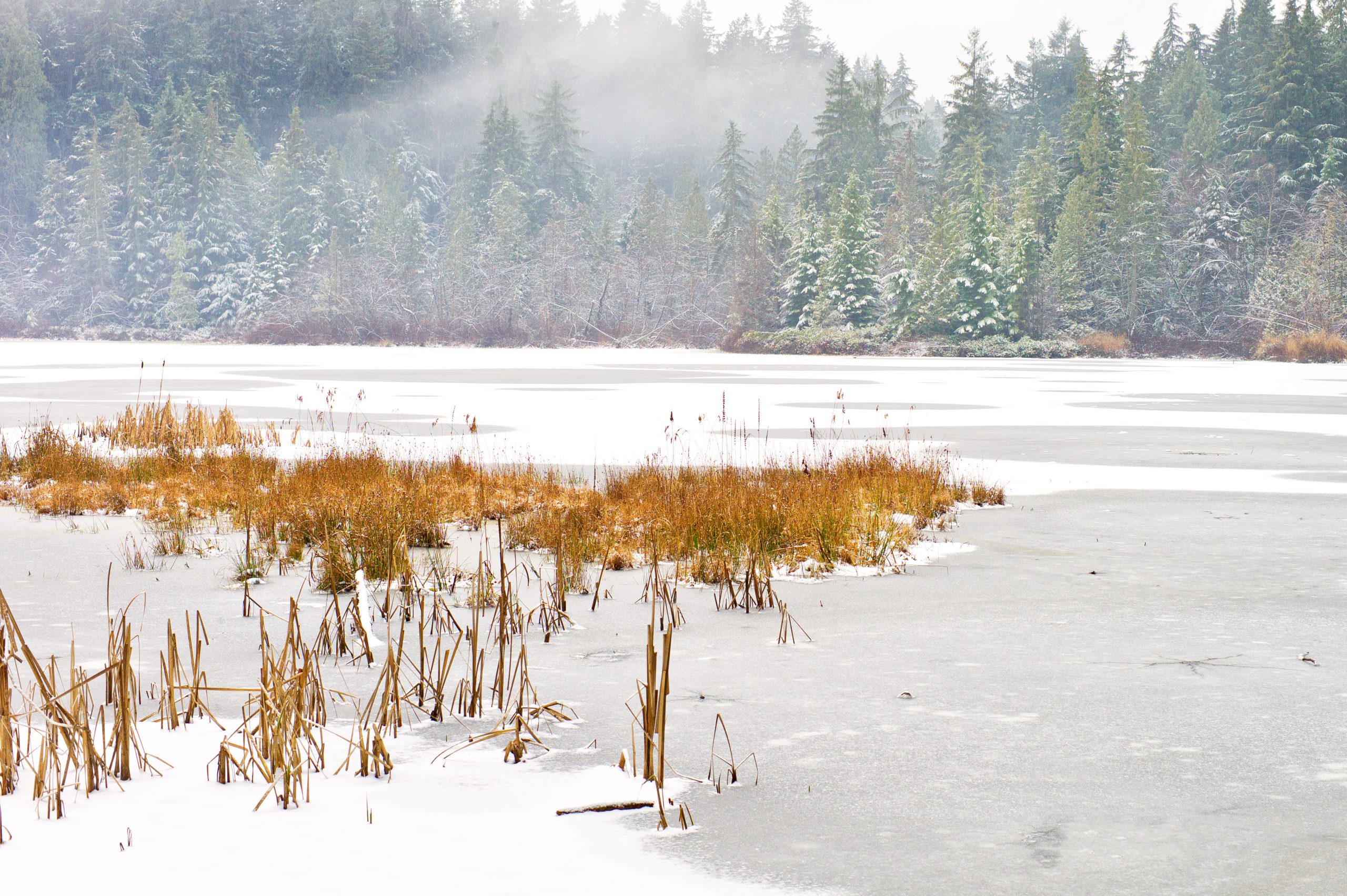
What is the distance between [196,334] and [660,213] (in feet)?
96.2

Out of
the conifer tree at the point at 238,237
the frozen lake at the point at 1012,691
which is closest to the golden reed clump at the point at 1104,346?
the frozen lake at the point at 1012,691

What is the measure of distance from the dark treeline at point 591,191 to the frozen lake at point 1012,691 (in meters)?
46.9

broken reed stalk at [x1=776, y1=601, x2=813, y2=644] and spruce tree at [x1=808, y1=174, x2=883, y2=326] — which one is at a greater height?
spruce tree at [x1=808, y1=174, x2=883, y2=326]

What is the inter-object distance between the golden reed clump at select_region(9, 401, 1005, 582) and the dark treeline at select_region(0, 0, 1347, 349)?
152ft

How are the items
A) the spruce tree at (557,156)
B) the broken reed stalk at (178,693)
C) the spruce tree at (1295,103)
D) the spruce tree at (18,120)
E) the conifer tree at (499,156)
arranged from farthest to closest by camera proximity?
the spruce tree at (557,156), the conifer tree at (499,156), the spruce tree at (18,120), the spruce tree at (1295,103), the broken reed stalk at (178,693)

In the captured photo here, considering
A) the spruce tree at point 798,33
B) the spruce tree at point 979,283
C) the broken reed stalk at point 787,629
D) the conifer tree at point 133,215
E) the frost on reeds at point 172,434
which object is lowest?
the broken reed stalk at point 787,629

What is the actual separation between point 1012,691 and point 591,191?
9798cm

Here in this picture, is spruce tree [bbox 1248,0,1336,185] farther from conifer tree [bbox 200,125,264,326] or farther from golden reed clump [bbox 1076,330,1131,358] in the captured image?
conifer tree [bbox 200,125,264,326]

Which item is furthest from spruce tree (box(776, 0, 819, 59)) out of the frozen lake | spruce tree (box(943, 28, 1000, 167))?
the frozen lake

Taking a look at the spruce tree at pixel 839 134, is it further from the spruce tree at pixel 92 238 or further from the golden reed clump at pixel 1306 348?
the spruce tree at pixel 92 238

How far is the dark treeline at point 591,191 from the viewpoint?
200 ft

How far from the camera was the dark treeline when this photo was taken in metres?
61.0

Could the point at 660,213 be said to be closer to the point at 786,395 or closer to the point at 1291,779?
the point at 786,395

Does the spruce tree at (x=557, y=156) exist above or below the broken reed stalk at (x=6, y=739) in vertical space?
above
